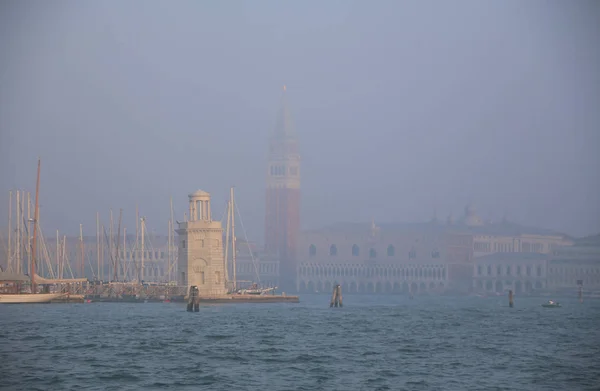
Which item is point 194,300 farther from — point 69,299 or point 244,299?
point 244,299

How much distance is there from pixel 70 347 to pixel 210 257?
45.7 metres

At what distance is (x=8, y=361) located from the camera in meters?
51.4

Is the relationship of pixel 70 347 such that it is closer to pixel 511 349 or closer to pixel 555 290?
pixel 511 349

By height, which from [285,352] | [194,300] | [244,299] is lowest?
[285,352]

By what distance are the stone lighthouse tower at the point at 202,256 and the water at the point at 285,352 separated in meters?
14.3

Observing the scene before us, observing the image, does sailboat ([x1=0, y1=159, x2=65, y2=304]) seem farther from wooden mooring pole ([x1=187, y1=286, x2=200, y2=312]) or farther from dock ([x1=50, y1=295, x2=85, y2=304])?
wooden mooring pole ([x1=187, y1=286, x2=200, y2=312])

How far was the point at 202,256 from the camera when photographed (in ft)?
342

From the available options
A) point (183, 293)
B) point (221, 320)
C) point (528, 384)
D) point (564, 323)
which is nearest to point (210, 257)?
point (183, 293)

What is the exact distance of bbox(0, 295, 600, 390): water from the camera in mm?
47094

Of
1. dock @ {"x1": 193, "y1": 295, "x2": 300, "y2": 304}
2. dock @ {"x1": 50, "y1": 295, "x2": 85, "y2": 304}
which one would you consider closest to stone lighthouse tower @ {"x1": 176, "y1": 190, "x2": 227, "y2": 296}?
dock @ {"x1": 193, "y1": 295, "x2": 300, "y2": 304}

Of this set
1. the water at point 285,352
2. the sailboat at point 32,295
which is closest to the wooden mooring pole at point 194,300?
the water at point 285,352

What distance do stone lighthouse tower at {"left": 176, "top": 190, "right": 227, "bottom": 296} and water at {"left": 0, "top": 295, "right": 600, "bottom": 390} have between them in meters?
14.3

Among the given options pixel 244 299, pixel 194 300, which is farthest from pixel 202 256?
pixel 194 300

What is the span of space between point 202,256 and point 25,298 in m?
15.0
